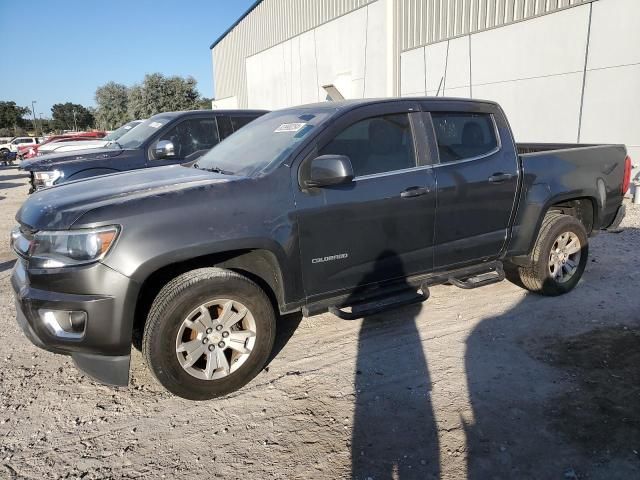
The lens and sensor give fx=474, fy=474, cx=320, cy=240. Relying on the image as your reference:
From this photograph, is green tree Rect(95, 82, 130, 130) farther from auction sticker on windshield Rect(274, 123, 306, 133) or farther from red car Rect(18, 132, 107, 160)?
auction sticker on windshield Rect(274, 123, 306, 133)

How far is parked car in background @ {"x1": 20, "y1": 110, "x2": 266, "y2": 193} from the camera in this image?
6453mm

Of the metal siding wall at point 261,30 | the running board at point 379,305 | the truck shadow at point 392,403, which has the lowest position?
the truck shadow at point 392,403

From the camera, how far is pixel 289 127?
362cm

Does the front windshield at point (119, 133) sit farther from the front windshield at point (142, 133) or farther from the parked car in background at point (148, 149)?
the parked car in background at point (148, 149)

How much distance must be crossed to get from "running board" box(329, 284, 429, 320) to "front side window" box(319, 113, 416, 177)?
0.95 m

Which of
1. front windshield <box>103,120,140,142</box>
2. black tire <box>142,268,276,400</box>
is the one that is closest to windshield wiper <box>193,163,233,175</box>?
black tire <box>142,268,276,400</box>

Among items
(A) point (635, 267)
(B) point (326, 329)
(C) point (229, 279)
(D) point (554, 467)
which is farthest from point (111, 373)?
(A) point (635, 267)

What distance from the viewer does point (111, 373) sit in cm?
280

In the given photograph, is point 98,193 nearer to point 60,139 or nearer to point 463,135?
point 463,135

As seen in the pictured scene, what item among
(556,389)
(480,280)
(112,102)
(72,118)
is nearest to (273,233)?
(480,280)

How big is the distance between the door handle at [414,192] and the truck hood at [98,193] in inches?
49.2

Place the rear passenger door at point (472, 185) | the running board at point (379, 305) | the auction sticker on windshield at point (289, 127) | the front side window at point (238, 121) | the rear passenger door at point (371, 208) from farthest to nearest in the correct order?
the front side window at point (238, 121), the rear passenger door at point (472, 185), the auction sticker on windshield at point (289, 127), the running board at point (379, 305), the rear passenger door at point (371, 208)

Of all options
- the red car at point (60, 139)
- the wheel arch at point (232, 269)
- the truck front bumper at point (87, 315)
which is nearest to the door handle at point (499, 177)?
the wheel arch at point (232, 269)

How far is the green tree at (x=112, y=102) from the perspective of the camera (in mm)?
58812
